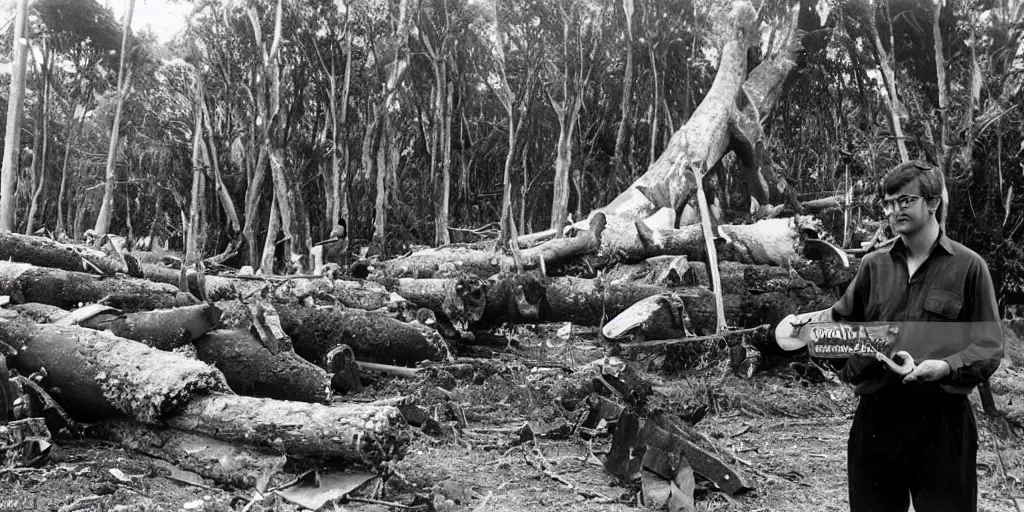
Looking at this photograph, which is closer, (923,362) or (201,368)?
(923,362)

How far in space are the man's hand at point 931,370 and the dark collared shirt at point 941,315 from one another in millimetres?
35

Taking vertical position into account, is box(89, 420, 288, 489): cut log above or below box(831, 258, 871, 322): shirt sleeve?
below

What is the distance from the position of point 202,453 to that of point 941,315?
340 centimetres

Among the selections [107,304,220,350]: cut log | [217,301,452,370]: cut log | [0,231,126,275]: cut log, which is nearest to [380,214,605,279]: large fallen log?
[217,301,452,370]: cut log

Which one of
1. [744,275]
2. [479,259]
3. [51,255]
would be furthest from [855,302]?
[51,255]

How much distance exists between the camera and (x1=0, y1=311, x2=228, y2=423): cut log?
3960 millimetres

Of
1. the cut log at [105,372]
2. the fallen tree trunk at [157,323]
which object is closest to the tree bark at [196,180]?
the fallen tree trunk at [157,323]

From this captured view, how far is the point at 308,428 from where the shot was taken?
11.8 ft

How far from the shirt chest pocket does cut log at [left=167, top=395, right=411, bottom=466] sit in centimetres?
245

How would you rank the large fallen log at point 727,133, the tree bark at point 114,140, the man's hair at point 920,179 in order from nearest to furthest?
the man's hair at point 920,179 → the large fallen log at point 727,133 → the tree bark at point 114,140

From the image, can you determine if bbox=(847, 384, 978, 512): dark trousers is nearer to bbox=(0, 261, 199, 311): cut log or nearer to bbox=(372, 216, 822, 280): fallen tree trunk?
bbox=(0, 261, 199, 311): cut log

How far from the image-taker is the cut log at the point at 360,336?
21.0 feet

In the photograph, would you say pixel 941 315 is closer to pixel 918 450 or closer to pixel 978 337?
pixel 978 337

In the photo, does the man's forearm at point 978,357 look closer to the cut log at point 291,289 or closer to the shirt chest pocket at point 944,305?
the shirt chest pocket at point 944,305
